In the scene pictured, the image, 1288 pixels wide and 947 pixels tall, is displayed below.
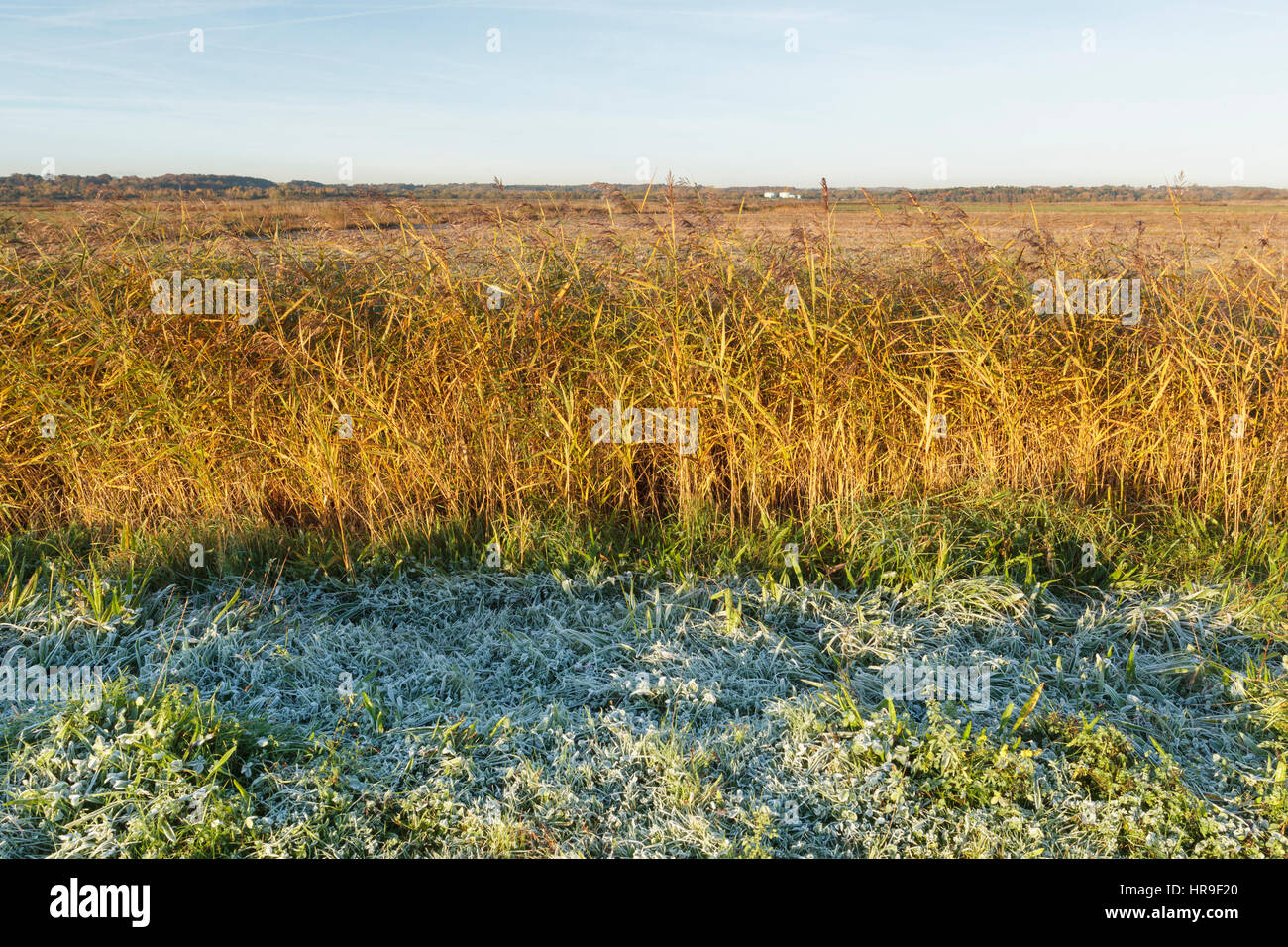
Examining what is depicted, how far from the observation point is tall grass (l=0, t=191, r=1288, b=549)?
4.01m

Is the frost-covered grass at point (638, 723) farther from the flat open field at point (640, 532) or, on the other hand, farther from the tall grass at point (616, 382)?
the tall grass at point (616, 382)

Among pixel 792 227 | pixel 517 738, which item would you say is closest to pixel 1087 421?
pixel 792 227

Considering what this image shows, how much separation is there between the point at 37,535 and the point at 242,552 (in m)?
1.26

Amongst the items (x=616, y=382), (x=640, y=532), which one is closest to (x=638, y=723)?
(x=640, y=532)

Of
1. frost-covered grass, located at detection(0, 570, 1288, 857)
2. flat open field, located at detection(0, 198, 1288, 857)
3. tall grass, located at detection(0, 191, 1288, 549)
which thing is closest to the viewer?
frost-covered grass, located at detection(0, 570, 1288, 857)

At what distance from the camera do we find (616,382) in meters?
4.08

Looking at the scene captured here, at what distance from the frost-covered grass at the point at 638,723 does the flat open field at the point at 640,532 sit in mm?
15

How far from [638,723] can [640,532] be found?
1420mm

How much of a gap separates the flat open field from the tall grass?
3 centimetres

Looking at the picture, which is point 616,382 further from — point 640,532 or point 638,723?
point 638,723

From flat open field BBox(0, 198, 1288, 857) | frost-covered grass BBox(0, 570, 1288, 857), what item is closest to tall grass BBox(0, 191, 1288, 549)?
flat open field BBox(0, 198, 1288, 857)

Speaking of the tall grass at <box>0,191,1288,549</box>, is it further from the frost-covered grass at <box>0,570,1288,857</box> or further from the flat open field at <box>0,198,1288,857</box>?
the frost-covered grass at <box>0,570,1288,857</box>

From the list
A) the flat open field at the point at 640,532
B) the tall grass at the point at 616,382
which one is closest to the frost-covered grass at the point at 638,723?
the flat open field at the point at 640,532

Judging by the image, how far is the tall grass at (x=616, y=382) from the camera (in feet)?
13.1
